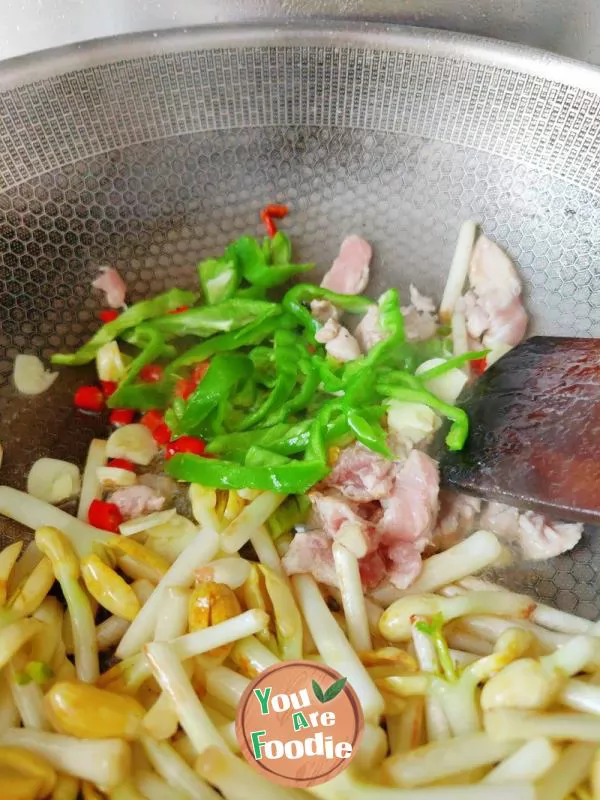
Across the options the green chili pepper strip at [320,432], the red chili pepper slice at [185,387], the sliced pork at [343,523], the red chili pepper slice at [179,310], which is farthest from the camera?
the red chili pepper slice at [179,310]

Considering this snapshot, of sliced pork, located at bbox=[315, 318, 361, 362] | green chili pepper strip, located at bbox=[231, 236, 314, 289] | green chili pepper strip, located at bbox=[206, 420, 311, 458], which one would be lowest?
green chili pepper strip, located at bbox=[206, 420, 311, 458]

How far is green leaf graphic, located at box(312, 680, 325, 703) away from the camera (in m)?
1.33

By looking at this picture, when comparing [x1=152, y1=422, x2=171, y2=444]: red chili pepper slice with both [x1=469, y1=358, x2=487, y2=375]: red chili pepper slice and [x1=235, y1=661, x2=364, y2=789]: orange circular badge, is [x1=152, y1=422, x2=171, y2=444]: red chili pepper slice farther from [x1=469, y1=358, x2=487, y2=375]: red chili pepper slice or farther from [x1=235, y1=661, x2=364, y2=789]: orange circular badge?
[x1=469, y1=358, x2=487, y2=375]: red chili pepper slice

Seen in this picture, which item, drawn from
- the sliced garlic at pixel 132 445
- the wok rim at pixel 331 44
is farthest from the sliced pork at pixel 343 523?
the wok rim at pixel 331 44

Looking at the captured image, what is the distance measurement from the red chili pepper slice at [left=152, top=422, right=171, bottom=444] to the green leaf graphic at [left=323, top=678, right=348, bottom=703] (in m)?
0.77

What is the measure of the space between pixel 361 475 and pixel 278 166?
98 cm

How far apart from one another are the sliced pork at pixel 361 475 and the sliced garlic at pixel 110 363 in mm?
644

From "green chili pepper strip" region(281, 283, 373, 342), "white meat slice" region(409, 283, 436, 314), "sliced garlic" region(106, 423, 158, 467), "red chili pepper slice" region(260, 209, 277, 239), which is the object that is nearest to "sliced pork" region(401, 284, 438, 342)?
"white meat slice" region(409, 283, 436, 314)

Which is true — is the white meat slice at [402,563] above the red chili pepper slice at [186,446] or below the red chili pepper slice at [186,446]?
below

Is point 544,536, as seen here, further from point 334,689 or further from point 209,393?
point 209,393

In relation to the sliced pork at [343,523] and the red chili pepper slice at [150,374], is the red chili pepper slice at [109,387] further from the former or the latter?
the sliced pork at [343,523]

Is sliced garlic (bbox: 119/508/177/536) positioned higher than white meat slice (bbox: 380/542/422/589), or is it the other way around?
sliced garlic (bbox: 119/508/177/536)

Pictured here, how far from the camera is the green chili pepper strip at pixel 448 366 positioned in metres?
1.81

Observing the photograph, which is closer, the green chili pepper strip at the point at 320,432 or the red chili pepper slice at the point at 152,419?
the green chili pepper strip at the point at 320,432
